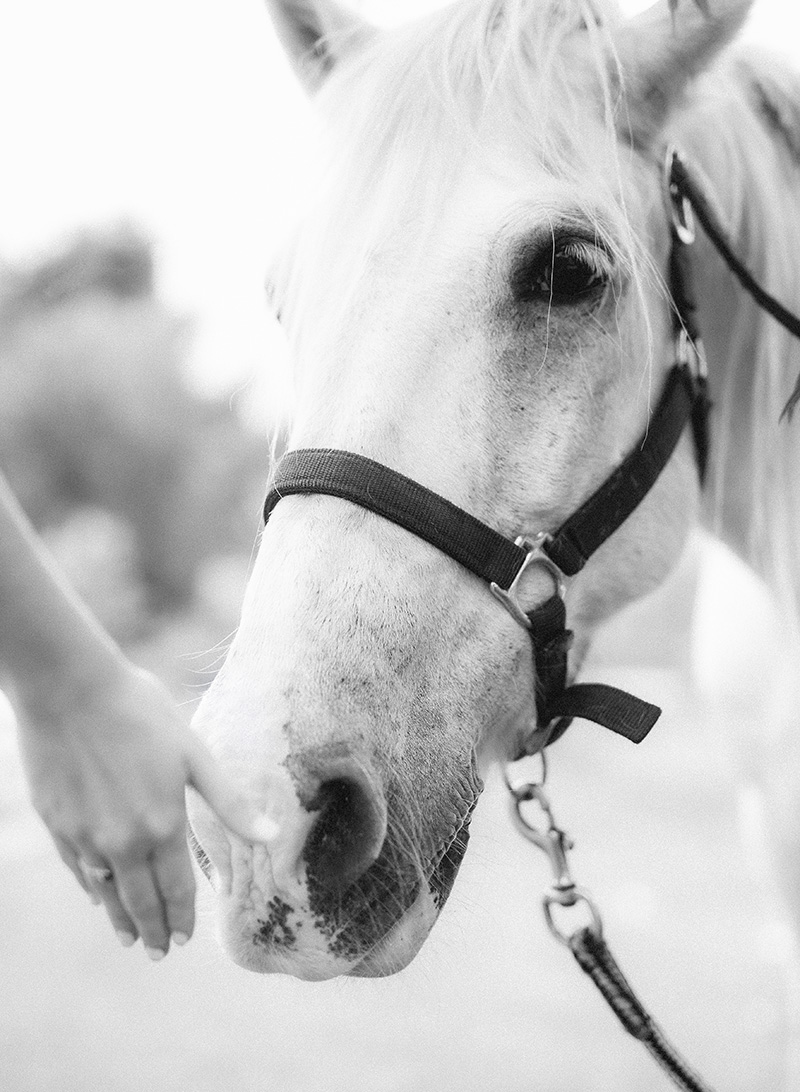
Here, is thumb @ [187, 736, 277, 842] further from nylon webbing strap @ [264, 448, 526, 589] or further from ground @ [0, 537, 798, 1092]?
ground @ [0, 537, 798, 1092]

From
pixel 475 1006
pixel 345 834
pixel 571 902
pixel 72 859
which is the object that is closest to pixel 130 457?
pixel 475 1006

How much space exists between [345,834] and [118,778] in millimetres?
449

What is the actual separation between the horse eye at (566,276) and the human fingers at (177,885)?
965mm

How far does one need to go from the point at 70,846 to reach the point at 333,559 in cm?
52

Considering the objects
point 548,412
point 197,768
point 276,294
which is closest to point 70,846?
point 197,768

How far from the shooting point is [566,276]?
5.15 feet

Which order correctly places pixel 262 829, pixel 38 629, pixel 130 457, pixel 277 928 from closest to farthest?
1. pixel 38 629
2. pixel 262 829
3. pixel 277 928
4. pixel 130 457

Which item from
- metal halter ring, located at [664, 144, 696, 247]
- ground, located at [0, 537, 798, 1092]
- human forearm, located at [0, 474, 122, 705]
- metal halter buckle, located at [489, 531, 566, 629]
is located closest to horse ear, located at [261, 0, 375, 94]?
metal halter ring, located at [664, 144, 696, 247]

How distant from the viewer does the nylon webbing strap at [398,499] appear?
1400mm

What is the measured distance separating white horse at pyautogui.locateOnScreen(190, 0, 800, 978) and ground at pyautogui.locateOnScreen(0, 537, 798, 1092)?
1.25 meters

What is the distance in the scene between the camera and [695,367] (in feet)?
5.98

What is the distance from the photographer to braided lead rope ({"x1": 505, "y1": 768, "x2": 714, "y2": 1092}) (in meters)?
1.56

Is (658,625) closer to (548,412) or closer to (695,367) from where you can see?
(695,367)

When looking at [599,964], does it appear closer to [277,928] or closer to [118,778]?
[277,928]
